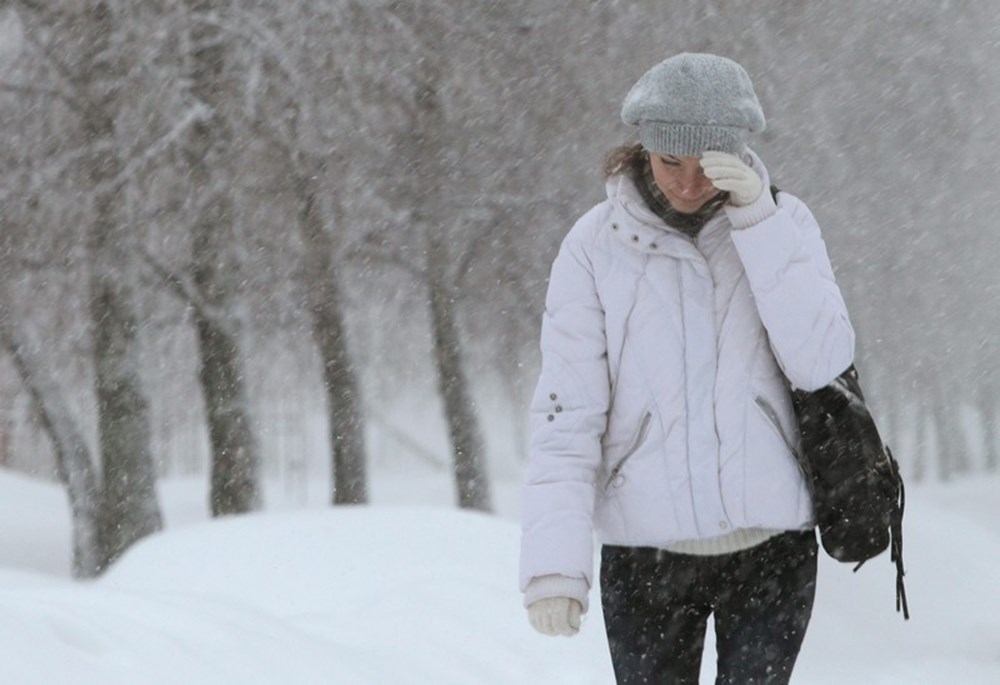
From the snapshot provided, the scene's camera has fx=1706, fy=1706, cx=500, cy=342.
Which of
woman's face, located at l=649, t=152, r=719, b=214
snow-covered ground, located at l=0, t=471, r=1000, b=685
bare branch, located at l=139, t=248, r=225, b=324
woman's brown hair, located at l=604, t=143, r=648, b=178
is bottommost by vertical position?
snow-covered ground, located at l=0, t=471, r=1000, b=685

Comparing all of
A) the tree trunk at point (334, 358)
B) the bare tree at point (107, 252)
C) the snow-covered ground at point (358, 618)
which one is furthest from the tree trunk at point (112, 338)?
the snow-covered ground at point (358, 618)

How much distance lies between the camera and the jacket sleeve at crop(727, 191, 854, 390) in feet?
10.0

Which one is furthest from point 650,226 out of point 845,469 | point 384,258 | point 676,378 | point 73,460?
point 73,460

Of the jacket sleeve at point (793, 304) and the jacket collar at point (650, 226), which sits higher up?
the jacket collar at point (650, 226)

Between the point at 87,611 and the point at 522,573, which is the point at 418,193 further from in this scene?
the point at 522,573

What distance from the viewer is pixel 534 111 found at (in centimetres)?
1532

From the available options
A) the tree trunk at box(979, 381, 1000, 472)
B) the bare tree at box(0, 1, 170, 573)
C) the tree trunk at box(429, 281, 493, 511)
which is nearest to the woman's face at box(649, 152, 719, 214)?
the bare tree at box(0, 1, 170, 573)

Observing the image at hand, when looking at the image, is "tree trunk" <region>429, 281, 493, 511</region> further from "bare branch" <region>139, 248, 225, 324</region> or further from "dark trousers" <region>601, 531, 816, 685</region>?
"dark trousers" <region>601, 531, 816, 685</region>

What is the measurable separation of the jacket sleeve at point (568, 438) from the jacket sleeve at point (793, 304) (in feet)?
0.99

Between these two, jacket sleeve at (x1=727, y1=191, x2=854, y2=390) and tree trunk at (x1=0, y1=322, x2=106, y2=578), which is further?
tree trunk at (x1=0, y1=322, x2=106, y2=578)

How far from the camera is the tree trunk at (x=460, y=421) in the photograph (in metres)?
17.3

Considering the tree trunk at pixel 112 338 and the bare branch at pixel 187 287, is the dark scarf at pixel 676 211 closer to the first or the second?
the tree trunk at pixel 112 338

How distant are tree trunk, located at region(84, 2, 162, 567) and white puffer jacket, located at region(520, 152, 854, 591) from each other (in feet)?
37.2

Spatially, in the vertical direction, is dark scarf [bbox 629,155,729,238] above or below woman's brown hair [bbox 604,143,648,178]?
below
